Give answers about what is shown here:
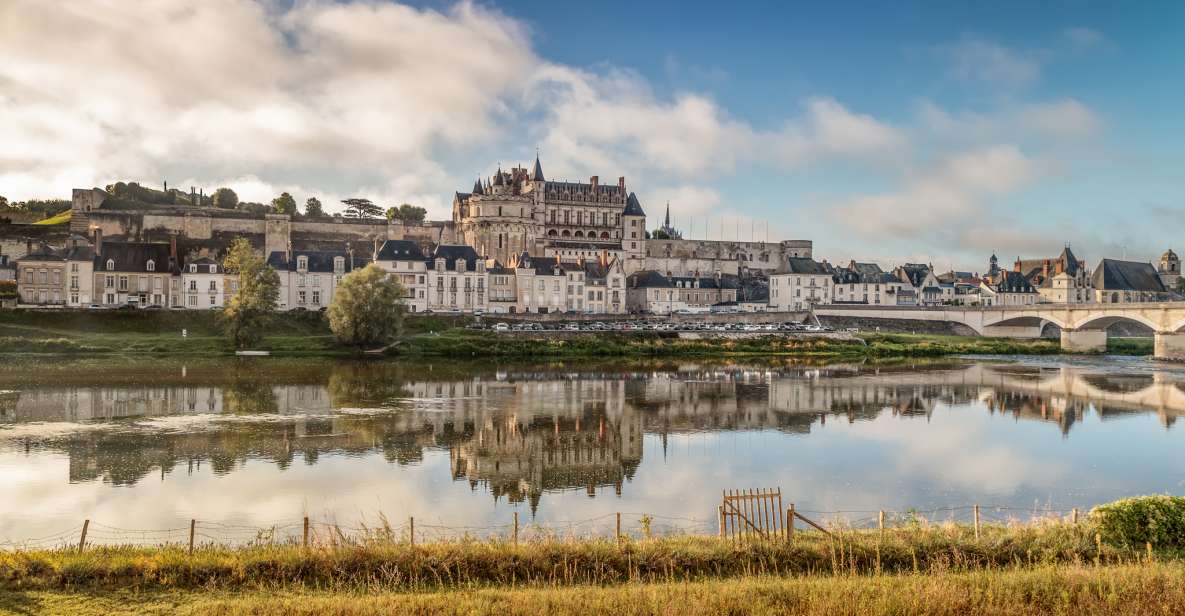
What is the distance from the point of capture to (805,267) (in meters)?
62.1

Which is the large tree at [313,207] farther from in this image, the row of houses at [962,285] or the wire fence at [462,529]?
the wire fence at [462,529]

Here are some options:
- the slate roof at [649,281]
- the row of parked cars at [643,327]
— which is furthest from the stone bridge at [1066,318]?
the slate roof at [649,281]

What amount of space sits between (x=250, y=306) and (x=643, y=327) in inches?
807

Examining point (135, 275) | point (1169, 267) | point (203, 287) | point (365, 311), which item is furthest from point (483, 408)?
point (1169, 267)

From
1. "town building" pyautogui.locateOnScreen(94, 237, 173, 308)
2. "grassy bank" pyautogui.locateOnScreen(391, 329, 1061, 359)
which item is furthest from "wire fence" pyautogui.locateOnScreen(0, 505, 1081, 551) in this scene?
"town building" pyautogui.locateOnScreen(94, 237, 173, 308)

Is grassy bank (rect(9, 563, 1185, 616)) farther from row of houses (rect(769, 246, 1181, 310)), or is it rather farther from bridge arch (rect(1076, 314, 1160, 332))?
row of houses (rect(769, 246, 1181, 310))

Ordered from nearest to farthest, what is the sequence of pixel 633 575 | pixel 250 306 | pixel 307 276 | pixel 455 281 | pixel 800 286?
pixel 633 575 < pixel 250 306 < pixel 307 276 < pixel 455 281 < pixel 800 286

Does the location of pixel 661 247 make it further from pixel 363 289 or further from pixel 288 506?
pixel 288 506

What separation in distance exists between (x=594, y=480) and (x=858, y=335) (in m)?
37.2

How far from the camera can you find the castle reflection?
A: 48.8 feet

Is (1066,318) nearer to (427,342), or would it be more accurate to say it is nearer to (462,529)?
(427,342)

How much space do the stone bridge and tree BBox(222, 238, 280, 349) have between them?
34.2 meters

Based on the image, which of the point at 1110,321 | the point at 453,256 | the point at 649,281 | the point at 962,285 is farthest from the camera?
the point at 962,285

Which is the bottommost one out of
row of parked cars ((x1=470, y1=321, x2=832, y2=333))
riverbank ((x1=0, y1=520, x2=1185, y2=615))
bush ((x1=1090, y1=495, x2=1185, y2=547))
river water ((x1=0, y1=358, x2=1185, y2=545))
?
river water ((x1=0, y1=358, x2=1185, y2=545))
